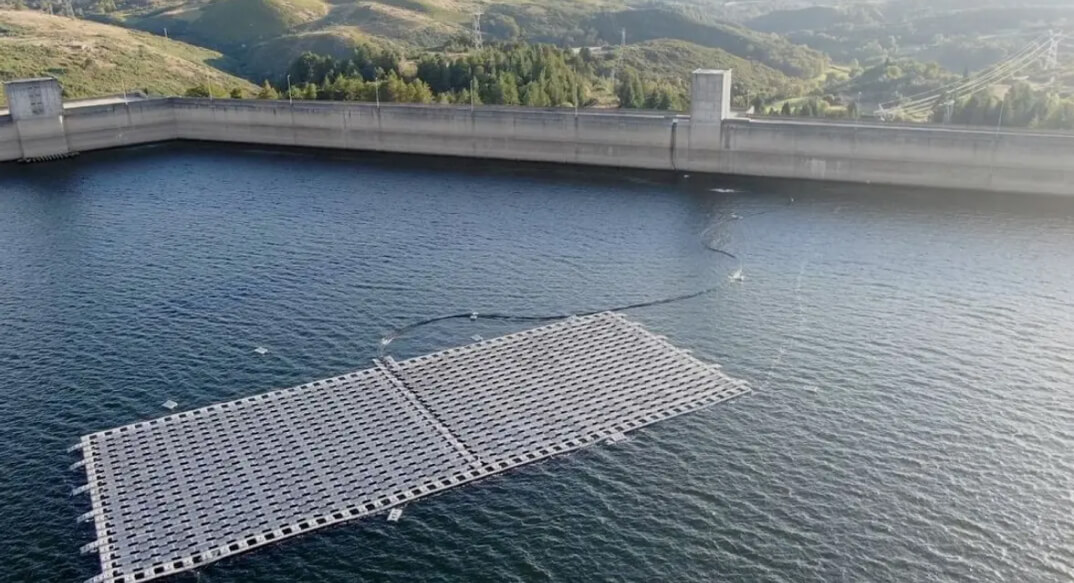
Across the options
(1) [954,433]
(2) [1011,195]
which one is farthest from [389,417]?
(2) [1011,195]

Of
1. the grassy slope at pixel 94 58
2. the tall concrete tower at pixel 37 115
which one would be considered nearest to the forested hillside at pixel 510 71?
the grassy slope at pixel 94 58

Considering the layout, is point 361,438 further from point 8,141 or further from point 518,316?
point 8,141

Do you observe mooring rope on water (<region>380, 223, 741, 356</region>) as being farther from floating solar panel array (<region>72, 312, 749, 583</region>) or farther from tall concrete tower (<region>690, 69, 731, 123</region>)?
tall concrete tower (<region>690, 69, 731, 123</region>)

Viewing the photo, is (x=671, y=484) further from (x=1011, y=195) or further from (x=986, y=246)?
(x=1011, y=195)

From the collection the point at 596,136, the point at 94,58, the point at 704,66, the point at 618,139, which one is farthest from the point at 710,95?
the point at 94,58

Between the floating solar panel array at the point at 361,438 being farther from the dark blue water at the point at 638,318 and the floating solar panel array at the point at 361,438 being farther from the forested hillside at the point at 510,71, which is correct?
the forested hillside at the point at 510,71

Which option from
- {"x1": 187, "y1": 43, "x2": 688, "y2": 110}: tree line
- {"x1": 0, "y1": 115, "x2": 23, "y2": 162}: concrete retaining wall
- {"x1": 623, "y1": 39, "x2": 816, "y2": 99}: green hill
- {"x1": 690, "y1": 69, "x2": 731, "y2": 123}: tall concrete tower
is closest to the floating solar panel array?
{"x1": 690, "y1": 69, "x2": 731, "y2": 123}: tall concrete tower

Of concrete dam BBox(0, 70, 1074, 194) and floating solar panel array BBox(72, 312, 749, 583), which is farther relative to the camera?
concrete dam BBox(0, 70, 1074, 194)
